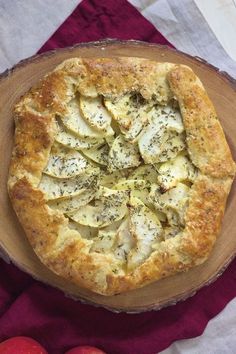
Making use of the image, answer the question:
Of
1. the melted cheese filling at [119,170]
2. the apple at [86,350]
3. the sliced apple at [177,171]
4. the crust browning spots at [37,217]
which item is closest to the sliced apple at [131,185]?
the melted cheese filling at [119,170]

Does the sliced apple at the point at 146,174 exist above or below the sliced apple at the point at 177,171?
below

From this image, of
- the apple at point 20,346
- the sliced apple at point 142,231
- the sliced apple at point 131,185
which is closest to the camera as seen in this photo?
the sliced apple at point 142,231

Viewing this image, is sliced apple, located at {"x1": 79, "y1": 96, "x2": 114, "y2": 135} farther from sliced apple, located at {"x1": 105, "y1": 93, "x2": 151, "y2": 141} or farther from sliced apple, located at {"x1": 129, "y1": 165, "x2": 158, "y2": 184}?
sliced apple, located at {"x1": 129, "y1": 165, "x2": 158, "y2": 184}

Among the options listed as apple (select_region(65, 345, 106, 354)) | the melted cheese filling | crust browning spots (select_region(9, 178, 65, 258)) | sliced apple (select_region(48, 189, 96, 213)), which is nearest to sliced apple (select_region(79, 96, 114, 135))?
the melted cheese filling

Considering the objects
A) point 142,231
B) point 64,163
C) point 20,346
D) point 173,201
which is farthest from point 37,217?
point 20,346

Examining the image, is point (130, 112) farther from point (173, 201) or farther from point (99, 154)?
point (173, 201)

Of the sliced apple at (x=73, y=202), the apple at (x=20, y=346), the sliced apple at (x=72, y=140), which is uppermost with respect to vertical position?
the sliced apple at (x=72, y=140)

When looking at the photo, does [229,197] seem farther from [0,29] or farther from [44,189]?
[0,29]

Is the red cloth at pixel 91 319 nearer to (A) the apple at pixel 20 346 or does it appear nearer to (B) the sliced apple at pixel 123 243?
(A) the apple at pixel 20 346
